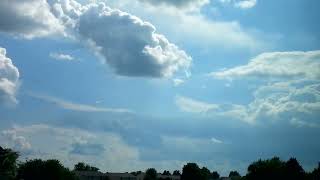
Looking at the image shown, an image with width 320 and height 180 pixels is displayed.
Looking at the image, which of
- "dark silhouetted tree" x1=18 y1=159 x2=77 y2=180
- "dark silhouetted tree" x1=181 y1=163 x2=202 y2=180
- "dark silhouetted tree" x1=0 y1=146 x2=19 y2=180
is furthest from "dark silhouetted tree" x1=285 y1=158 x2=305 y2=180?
"dark silhouetted tree" x1=0 y1=146 x2=19 y2=180

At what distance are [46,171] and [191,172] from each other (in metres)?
49.1

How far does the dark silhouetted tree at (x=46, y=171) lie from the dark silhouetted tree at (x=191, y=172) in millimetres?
40584

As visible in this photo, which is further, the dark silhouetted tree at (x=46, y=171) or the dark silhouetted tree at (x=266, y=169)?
the dark silhouetted tree at (x=46, y=171)

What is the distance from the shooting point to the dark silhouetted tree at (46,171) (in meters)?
129

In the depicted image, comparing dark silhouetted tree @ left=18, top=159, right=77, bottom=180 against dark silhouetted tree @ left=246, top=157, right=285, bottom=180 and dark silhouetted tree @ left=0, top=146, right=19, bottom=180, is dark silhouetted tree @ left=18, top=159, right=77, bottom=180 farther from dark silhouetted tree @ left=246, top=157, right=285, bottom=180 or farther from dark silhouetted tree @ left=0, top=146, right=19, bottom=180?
dark silhouetted tree @ left=246, top=157, right=285, bottom=180

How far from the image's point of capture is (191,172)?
16350 centimetres

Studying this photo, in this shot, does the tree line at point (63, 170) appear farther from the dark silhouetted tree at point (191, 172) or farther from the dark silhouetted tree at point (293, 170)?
the dark silhouetted tree at point (191, 172)

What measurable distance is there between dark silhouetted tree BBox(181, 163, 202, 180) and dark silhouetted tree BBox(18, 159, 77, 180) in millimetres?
40584

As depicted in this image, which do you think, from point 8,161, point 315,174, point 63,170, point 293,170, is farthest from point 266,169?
point 8,161

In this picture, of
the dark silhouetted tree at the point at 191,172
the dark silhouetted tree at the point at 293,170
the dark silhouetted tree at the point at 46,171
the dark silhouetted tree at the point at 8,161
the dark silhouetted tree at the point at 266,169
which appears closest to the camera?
the dark silhouetted tree at the point at 293,170

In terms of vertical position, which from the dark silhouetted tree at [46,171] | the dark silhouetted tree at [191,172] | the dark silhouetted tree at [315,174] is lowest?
the dark silhouetted tree at [315,174]

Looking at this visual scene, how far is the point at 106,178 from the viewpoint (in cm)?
19812

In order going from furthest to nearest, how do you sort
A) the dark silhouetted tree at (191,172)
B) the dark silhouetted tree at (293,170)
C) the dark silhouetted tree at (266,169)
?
the dark silhouetted tree at (191,172), the dark silhouetted tree at (266,169), the dark silhouetted tree at (293,170)

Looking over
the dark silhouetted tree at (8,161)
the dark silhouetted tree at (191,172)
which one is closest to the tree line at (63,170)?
the dark silhouetted tree at (8,161)
